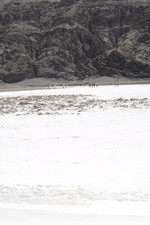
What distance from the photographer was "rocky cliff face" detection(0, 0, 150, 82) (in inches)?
4769

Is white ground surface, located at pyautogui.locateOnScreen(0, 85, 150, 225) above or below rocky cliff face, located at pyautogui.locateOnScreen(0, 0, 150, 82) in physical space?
below

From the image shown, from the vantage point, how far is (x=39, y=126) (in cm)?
1833

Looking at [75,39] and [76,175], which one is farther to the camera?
[75,39]

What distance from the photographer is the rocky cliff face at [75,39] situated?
121125 mm

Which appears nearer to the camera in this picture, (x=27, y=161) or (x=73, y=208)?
(x=73, y=208)

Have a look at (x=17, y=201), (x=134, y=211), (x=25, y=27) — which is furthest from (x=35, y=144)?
(x=25, y=27)

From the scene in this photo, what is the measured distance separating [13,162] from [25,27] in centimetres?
12639

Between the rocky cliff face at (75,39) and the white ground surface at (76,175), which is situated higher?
the rocky cliff face at (75,39)

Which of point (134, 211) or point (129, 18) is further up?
point (129, 18)

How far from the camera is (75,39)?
12750 centimetres

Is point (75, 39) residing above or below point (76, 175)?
above

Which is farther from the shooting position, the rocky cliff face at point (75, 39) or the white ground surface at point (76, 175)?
the rocky cliff face at point (75, 39)

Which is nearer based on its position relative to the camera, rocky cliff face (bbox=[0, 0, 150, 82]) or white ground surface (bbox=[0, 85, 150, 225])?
white ground surface (bbox=[0, 85, 150, 225])

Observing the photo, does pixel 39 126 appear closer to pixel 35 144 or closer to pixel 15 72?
pixel 35 144
